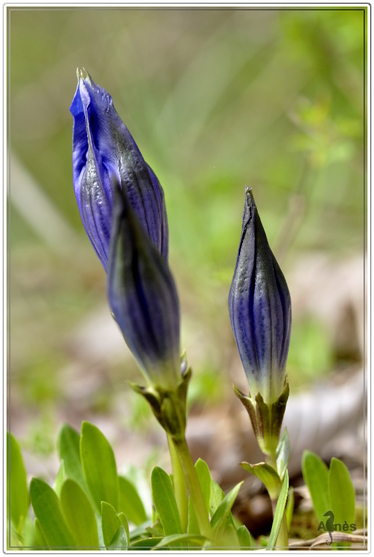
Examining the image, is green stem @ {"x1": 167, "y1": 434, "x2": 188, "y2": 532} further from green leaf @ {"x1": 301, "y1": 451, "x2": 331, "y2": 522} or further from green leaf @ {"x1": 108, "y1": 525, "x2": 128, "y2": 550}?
green leaf @ {"x1": 301, "y1": 451, "x2": 331, "y2": 522}

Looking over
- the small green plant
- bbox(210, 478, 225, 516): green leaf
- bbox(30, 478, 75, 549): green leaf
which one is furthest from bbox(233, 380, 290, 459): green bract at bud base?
bbox(30, 478, 75, 549): green leaf

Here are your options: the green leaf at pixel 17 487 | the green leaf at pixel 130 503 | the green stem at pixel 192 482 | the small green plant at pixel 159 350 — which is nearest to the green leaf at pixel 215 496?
the small green plant at pixel 159 350

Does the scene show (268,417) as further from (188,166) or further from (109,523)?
(188,166)

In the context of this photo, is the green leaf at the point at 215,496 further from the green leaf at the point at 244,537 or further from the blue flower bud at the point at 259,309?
the blue flower bud at the point at 259,309

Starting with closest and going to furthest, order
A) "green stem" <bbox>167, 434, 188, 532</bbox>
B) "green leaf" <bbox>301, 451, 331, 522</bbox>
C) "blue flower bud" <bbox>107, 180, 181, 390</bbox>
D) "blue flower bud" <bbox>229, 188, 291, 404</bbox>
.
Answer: "blue flower bud" <bbox>107, 180, 181, 390</bbox>
"blue flower bud" <bbox>229, 188, 291, 404</bbox>
"green stem" <bbox>167, 434, 188, 532</bbox>
"green leaf" <bbox>301, 451, 331, 522</bbox>

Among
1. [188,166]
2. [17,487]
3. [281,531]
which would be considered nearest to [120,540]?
[281,531]

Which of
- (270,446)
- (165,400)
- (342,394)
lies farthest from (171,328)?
(342,394)
